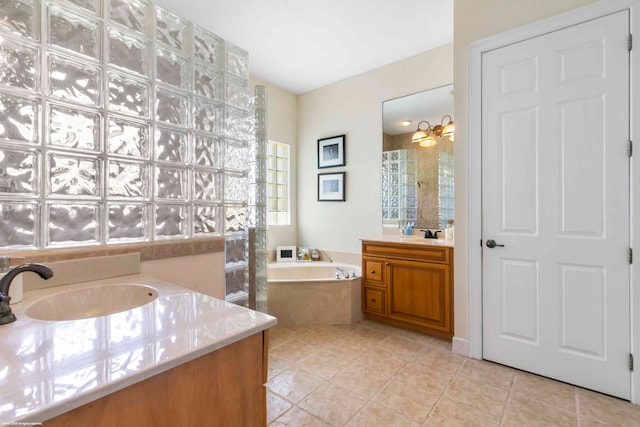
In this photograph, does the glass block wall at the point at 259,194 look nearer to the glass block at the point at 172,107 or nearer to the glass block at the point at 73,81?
the glass block at the point at 172,107

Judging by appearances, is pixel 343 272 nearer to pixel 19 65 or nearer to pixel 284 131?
pixel 284 131

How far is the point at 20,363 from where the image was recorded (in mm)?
616

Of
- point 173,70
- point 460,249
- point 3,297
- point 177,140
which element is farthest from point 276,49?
point 3,297

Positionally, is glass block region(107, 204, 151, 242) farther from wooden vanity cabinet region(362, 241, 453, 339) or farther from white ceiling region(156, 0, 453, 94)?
wooden vanity cabinet region(362, 241, 453, 339)

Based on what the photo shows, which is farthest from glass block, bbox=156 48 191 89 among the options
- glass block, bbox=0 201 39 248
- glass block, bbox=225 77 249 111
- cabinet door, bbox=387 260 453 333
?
cabinet door, bbox=387 260 453 333

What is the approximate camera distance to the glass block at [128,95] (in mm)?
1355

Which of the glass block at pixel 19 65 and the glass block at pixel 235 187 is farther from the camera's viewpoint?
the glass block at pixel 235 187

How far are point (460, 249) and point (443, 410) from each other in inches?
44.6

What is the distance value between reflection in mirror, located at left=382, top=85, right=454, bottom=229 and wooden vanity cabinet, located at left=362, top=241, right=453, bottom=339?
576 millimetres

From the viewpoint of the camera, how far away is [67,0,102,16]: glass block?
1.27 m

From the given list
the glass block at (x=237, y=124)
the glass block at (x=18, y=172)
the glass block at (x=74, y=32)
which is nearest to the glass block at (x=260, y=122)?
the glass block at (x=237, y=124)

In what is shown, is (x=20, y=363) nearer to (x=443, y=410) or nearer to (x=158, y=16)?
(x=158, y=16)

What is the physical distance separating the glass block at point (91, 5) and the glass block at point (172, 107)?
36 cm

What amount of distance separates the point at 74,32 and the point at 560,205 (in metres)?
2.77
